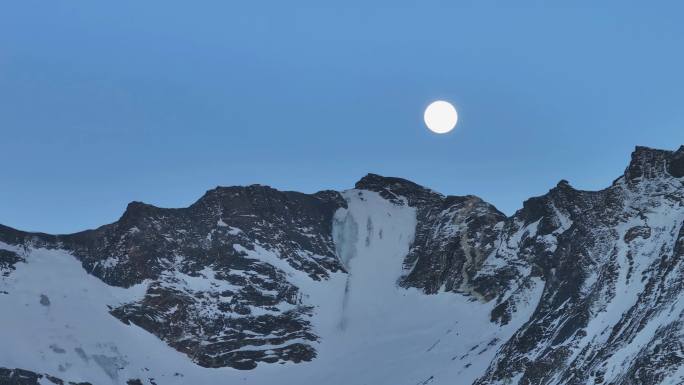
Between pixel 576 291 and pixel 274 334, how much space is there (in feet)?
200

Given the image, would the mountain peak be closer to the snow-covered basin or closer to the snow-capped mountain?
the snow-capped mountain

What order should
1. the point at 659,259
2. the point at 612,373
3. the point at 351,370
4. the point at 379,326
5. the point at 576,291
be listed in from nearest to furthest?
the point at 612,373 → the point at 659,259 → the point at 576,291 → the point at 351,370 → the point at 379,326

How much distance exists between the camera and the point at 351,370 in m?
181

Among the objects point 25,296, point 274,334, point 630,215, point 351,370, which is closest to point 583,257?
point 630,215

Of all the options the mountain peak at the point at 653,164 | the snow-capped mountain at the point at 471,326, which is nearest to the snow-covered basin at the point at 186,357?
the snow-capped mountain at the point at 471,326

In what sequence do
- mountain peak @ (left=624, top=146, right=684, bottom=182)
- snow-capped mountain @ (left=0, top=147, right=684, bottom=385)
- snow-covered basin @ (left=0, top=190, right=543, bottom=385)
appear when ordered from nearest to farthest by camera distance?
snow-capped mountain @ (left=0, top=147, right=684, bottom=385) < mountain peak @ (left=624, top=146, right=684, bottom=182) < snow-covered basin @ (left=0, top=190, right=543, bottom=385)

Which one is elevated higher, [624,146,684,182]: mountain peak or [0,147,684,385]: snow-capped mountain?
[624,146,684,182]: mountain peak

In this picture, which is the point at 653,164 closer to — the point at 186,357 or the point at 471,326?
the point at 471,326

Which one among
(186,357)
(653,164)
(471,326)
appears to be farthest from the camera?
(186,357)

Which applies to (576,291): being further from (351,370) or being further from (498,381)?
(351,370)

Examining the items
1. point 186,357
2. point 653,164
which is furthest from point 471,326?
point 186,357

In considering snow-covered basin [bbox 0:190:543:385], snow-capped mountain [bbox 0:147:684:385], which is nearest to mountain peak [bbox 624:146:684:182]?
snow-capped mountain [bbox 0:147:684:385]

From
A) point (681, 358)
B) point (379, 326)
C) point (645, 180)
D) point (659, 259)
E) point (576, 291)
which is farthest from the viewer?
point (379, 326)

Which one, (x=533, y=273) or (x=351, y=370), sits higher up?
(x=533, y=273)
